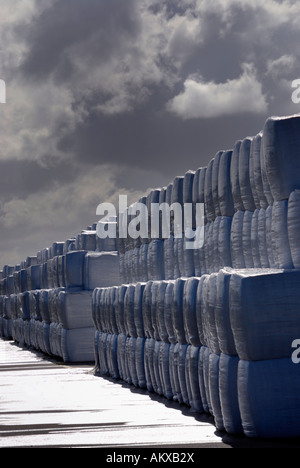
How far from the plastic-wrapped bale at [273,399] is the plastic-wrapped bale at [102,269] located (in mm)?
12153

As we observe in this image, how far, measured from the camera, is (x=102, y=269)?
65.2ft

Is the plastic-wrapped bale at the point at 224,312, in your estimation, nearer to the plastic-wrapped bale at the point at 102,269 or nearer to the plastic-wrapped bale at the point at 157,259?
the plastic-wrapped bale at the point at 157,259

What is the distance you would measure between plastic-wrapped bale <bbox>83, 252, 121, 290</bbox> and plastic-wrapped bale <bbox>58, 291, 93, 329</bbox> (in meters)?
0.43

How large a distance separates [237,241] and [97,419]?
7.79ft

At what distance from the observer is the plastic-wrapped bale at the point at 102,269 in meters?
19.7

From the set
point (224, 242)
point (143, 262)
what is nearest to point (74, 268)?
→ point (143, 262)

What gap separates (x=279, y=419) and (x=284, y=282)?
42.3 inches

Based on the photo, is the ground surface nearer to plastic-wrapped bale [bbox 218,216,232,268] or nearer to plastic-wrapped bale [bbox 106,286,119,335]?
plastic-wrapped bale [bbox 106,286,119,335]

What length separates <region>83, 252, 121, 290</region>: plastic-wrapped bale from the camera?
19688mm

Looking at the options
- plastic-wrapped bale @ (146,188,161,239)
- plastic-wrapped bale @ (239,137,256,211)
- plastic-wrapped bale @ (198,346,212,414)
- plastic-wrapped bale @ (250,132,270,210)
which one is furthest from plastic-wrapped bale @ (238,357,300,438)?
plastic-wrapped bale @ (146,188,161,239)

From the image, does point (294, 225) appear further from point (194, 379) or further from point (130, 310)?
point (130, 310)

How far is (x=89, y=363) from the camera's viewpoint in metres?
20.2

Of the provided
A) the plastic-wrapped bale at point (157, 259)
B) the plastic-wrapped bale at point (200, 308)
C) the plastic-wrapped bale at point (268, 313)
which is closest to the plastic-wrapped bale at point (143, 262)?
the plastic-wrapped bale at point (157, 259)
